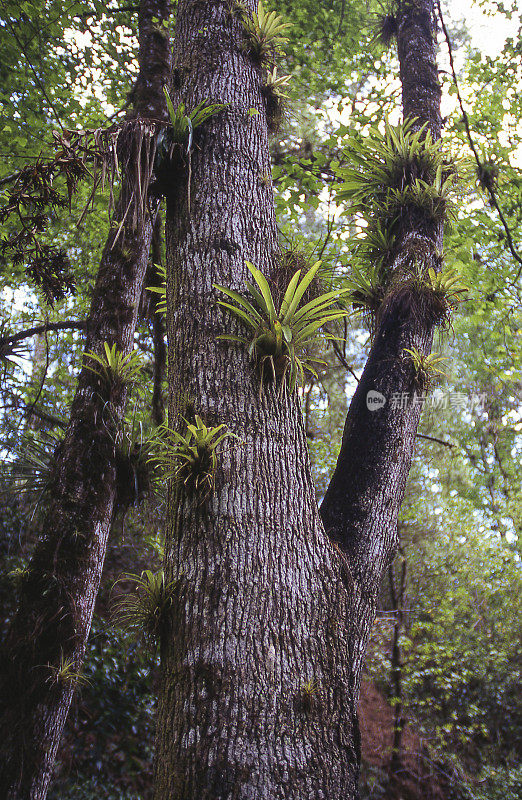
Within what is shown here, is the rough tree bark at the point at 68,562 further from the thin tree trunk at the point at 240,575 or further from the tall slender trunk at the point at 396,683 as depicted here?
the tall slender trunk at the point at 396,683

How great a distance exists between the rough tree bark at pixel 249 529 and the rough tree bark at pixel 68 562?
36cm

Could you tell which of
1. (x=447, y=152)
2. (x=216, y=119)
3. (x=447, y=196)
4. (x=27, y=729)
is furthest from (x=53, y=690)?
(x=447, y=152)

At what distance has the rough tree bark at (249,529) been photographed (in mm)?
1164

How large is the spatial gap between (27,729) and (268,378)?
2.20 metres

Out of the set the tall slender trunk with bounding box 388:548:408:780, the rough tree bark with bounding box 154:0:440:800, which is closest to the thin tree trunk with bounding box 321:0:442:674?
the rough tree bark with bounding box 154:0:440:800

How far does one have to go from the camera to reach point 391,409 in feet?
6.60

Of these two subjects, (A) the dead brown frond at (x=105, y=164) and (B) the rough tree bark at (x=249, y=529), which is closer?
(B) the rough tree bark at (x=249, y=529)

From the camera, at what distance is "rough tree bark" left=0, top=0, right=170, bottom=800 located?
2293 millimetres

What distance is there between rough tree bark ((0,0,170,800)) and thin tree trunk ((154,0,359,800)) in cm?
36

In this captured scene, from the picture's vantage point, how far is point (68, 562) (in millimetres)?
2695

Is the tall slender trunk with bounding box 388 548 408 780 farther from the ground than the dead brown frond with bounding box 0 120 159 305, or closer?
closer

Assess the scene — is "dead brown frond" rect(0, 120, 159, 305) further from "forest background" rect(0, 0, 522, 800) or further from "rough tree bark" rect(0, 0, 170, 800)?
"forest background" rect(0, 0, 522, 800)

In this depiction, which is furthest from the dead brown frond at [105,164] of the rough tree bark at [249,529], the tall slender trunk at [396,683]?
the tall slender trunk at [396,683]

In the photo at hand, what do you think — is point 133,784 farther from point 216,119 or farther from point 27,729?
point 216,119
